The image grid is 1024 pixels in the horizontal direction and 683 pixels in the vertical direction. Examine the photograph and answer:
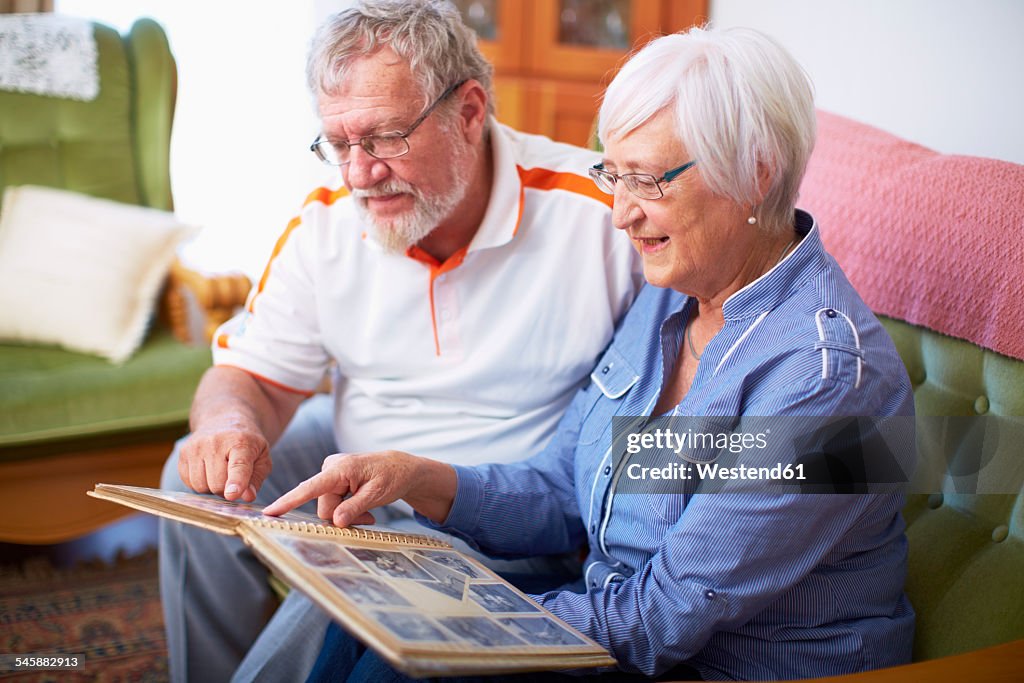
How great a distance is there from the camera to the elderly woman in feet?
3.39

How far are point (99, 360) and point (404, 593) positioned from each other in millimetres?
1715

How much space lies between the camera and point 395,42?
56.3 inches

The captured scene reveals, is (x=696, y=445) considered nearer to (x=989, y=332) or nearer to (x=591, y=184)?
(x=989, y=332)

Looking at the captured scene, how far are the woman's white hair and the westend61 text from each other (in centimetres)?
31

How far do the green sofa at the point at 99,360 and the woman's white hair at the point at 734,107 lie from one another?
1541mm

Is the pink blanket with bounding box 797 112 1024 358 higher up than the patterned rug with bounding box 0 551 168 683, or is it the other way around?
the pink blanket with bounding box 797 112 1024 358

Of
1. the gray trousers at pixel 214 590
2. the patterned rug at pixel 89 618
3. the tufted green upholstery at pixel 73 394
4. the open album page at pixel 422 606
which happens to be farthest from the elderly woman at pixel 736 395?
the tufted green upholstery at pixel 73 394

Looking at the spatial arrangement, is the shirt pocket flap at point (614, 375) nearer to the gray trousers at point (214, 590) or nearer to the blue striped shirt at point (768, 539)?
the blue striped shirt at point (768, 539)

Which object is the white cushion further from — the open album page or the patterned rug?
the open album page

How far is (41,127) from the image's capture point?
2627 millimetres

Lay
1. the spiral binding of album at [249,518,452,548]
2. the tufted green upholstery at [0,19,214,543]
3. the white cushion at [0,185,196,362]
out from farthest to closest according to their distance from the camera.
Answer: the white cushion at [0,185,196,362]
the tufted green upholstery at [0,19,214,543]
the spiral binding of album at [249,518,452,548]

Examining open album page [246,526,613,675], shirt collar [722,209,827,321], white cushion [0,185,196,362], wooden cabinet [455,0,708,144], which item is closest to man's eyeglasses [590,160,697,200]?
shirt collar [722,209,827,321]

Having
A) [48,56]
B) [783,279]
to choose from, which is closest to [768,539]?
[783,279]

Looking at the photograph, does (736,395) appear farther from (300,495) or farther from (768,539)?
(300,495)
